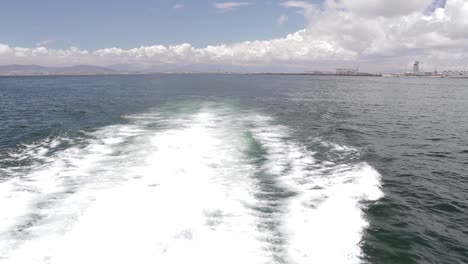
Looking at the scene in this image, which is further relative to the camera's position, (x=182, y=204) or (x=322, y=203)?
(x=322, y=203)

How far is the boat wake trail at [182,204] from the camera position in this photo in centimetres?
1063

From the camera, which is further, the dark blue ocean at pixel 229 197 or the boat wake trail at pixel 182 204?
→ the dark blue ocean at pixel 229 197

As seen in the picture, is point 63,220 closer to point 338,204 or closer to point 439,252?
point 338,204

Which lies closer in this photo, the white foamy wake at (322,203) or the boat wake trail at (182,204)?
the boat wake trail at (182,204)

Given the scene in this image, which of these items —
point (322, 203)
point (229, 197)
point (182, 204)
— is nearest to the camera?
point (182, 204)

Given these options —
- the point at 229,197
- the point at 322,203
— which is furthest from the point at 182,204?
the point at 322,203

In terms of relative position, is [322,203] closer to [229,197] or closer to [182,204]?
[229,197]

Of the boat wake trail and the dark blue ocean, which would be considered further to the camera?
the dark blue ocean

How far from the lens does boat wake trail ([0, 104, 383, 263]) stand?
34.9 feet

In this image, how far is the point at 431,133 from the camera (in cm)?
3300

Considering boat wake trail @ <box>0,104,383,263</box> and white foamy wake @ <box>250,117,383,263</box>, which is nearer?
boat wake trail @ <box>0,104,383,263</box>

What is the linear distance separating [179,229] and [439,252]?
389 inches

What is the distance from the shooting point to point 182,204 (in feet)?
46.3

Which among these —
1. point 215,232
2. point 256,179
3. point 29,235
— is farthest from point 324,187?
point 29,235
